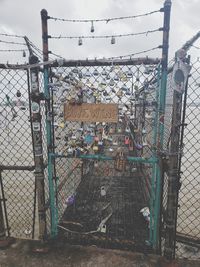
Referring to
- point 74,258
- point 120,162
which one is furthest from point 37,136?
point 74,258

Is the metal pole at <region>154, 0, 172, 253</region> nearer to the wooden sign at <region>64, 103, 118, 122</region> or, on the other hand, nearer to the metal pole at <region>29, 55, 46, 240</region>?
the wooden sign at <region>64, 103, 118, 122</region>

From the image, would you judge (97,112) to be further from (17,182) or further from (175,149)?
(17,182)

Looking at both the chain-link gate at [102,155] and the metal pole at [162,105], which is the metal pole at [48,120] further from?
the metal pole at [162,105]

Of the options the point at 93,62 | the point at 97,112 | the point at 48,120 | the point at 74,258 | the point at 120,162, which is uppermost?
the point at 93,62

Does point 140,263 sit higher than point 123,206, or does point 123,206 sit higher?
point 140,263

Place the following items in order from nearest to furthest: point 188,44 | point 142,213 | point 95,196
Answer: point 188,44, point 142,213, point 95,196

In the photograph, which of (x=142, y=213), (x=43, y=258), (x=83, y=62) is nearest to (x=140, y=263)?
(x=43, y=258)

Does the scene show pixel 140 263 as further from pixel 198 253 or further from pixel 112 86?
pixel 198 253

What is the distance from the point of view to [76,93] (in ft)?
10.2

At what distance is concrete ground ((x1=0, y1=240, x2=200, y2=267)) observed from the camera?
9.66 feet

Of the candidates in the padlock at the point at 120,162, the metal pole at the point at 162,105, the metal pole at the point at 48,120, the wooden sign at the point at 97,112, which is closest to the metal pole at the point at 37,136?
the metal pole at the point at 48,120

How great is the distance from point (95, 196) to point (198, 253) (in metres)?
2.89

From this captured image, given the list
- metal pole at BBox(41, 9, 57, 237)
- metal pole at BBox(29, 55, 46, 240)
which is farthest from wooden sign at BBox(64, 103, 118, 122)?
metal pole at BBox(29, 55, 46, 240)

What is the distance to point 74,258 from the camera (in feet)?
10.0
